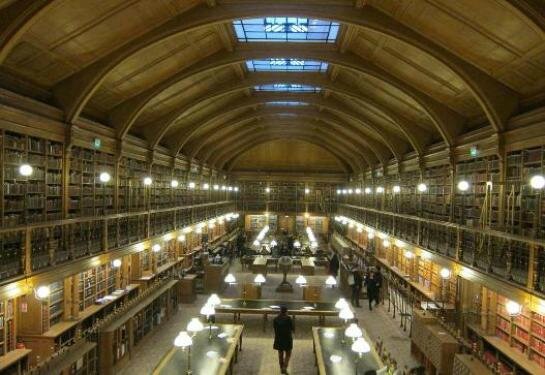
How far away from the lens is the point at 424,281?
52.5 ft

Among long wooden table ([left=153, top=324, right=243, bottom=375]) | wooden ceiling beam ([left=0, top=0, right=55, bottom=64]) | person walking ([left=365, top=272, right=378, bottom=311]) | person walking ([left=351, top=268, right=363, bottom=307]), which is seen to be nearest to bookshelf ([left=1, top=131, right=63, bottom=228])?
wooden ceiling beam ([left=0, top=0, right=55, bottom=64])

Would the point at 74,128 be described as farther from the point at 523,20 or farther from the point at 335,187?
the point at 335,187

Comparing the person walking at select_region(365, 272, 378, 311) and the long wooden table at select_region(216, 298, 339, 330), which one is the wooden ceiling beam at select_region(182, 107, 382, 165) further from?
the long wooden table at select_region(216, 298, 339, 330)

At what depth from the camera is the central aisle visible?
10.6 metres

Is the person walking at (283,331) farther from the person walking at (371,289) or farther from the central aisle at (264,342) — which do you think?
the person walking at (371,289)

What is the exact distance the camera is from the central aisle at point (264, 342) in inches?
416

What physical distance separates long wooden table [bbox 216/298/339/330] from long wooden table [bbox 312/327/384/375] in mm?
2477

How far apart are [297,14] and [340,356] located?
7.82 m

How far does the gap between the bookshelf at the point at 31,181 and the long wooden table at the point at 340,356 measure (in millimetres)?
6933

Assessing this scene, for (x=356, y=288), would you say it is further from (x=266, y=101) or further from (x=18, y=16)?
(x=18, y=16)

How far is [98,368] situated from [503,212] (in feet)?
33.3

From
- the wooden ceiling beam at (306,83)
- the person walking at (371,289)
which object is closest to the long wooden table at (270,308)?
the person walking at (371,289)

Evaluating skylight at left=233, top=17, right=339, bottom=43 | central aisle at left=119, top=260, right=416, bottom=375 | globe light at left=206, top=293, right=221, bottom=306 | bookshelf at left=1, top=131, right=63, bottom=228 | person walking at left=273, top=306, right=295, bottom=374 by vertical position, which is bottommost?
central aisle at left=119, top=260, right=416, bottom=375

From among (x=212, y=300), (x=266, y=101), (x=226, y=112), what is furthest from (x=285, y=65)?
(x=212, y=300)
